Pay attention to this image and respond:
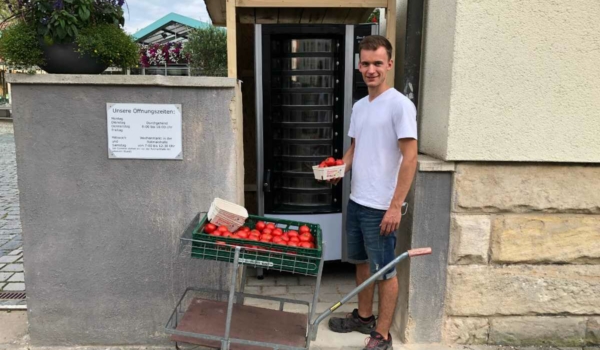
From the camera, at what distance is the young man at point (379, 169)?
2883 millimetres

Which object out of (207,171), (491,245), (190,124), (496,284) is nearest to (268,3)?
(190,124)

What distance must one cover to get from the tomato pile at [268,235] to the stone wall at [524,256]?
1.20 m

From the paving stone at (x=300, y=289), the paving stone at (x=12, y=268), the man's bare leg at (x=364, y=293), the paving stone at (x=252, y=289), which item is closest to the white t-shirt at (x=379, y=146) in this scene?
the man's bare leg at (x=364, y=293)

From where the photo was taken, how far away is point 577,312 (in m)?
3.42

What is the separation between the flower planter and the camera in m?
3.00

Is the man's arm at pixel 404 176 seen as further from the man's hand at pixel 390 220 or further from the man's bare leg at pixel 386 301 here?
the man's bare leg at pixel 386 301

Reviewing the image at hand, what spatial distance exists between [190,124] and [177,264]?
3.40 feet

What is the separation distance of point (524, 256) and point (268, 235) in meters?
1.94

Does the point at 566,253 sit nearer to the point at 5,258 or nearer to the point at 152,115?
the point at 152,115

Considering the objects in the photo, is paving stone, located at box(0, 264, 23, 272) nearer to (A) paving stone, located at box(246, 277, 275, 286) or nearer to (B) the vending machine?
(A) paving stone, located at box(246, 277, 275, 286)

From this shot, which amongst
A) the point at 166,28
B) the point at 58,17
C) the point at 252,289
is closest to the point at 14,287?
the point at 252,289

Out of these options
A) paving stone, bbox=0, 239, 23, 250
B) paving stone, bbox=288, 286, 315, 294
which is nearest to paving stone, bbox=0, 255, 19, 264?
paving stone, bbox=0, 239, 23, 250

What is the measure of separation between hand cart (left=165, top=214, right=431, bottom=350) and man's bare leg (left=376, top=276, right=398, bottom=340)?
0.47 m

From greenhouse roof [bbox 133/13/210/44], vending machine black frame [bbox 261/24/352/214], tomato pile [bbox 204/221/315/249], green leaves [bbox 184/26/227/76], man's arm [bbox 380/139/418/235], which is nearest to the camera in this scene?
tomato pile [bbox 204/221/315/249]
